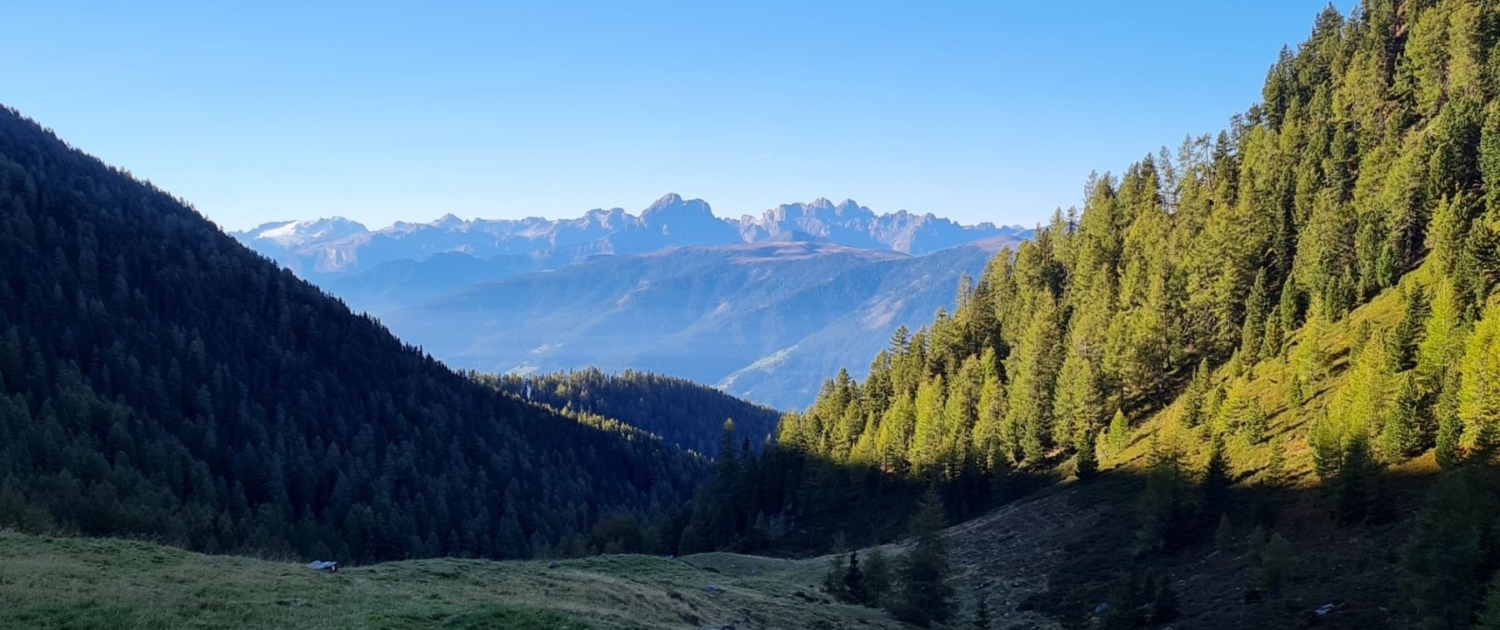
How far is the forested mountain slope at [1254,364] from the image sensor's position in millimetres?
61188

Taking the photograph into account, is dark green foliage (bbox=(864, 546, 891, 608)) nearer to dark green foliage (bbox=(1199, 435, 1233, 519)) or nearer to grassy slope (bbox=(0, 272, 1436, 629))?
grassy slope (bbox=(0, 272, 1436, 629))

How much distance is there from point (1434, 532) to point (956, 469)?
254 ft

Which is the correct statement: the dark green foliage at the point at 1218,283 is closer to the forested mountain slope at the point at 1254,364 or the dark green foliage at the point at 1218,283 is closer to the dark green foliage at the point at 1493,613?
the forested mountain slope at the point at 1254,364

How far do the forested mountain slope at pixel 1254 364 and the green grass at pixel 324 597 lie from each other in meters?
27.2

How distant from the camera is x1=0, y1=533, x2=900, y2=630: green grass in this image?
28725 millimetres

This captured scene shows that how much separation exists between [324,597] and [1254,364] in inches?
3991

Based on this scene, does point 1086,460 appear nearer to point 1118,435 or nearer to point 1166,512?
point 1118,435

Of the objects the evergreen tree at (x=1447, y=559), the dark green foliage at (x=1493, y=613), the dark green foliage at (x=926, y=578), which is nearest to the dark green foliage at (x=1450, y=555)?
the evergreen tree at (x=1447, y=559)

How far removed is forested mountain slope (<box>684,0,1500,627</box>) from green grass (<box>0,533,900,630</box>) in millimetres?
27228

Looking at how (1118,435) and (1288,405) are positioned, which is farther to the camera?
(1118,435)

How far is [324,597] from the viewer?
34.8 metres

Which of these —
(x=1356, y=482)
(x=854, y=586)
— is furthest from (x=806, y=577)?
(x=1356, y=482)

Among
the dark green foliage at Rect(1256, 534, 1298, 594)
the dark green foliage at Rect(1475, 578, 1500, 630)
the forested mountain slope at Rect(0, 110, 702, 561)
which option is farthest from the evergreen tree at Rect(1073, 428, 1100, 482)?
the forested mountain slope at Rect(0, 110, 702, 561)

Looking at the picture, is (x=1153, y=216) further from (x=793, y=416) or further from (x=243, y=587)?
(x=243, y=587)
